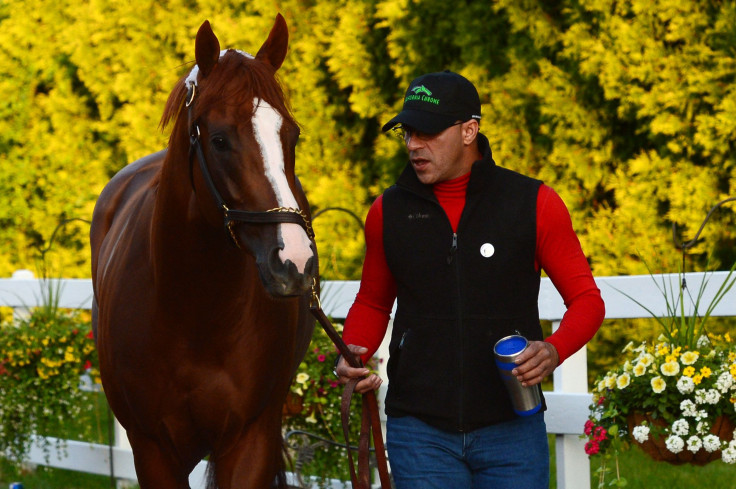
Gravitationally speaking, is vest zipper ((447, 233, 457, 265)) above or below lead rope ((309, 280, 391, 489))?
above

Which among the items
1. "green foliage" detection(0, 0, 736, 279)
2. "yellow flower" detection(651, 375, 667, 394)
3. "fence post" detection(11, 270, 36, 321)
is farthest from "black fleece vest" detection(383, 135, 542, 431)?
"fence post" detection(11, 270, 36, 321)

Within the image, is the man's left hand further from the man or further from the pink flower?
the pink flower

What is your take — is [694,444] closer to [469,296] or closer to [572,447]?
[572,447]

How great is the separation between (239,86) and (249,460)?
1.16m

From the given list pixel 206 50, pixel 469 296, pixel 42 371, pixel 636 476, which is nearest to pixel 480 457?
pixel 469 296

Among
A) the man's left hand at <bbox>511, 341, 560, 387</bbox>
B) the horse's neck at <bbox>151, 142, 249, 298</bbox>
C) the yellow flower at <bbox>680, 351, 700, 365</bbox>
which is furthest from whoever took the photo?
the yellow flower at <bbox>680, 351, 700, 365</bbox>

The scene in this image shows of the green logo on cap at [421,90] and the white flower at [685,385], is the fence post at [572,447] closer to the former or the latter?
the white flower at [685,385]

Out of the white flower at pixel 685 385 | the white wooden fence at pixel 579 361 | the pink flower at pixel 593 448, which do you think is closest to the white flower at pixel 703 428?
the white flower at pixel 685 385

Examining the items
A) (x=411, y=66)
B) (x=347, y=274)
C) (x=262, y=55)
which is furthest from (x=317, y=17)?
(x=262, y=55)

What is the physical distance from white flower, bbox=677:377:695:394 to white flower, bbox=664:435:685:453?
0.15 meters

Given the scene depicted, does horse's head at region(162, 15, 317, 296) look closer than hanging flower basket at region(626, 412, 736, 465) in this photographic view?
Yes

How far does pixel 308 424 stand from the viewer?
463 centimetres

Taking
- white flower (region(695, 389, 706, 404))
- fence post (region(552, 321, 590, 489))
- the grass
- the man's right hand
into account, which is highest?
the man's right hand

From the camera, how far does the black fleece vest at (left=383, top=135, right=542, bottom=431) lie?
8.49 ft
